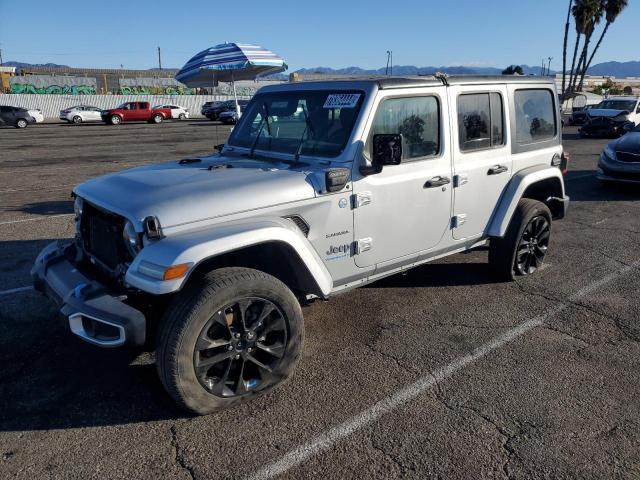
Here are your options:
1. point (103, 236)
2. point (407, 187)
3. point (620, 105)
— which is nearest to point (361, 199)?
point (407, 187)

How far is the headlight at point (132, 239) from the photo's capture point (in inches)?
123

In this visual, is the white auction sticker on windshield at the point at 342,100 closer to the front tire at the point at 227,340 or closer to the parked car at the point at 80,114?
the front tire at the point at 227,340

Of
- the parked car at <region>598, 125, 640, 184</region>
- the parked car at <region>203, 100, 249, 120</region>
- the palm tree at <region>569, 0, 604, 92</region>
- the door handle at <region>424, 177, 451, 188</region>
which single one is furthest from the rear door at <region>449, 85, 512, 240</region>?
the palm tree at <region>569, 0, 604, 92</region>

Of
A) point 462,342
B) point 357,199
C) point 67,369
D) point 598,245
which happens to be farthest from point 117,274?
point 598,245

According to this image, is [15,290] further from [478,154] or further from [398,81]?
[478,154]

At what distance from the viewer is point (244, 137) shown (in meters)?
4.70

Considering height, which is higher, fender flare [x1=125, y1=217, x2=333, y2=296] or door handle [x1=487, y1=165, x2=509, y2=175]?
door handle [x1=487, y1=165, x2=509, y2=175]

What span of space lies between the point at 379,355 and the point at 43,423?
226 cm

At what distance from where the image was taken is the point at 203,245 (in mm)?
Result: 2984

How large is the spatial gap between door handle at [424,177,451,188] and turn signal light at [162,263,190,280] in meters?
2.15

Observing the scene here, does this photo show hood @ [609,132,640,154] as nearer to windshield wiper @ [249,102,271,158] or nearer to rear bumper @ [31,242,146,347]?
windshield wiper @ [249,102,271,158]

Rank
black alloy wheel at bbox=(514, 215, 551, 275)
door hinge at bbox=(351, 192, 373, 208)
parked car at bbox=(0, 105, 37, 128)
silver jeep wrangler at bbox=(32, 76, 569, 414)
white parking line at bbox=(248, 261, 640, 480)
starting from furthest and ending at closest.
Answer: parked car at bbox=(0, 105, 37, 128) → black alloy wheel at bbox=(514, 215, 551, 275) → door hinge at bbox=(351, 192, 373, 208) → silver jeep wrangler at bbox=(32, 76, 569, 414) → white parking line at bbox=(248, 261, 640, 480)

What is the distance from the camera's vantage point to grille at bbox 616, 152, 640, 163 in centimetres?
999

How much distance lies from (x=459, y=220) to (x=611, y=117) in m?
20.4
